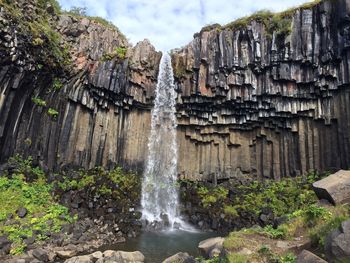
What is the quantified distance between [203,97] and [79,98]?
9367mm

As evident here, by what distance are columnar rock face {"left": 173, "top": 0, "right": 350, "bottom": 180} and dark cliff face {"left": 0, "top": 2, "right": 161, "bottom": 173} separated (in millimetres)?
3574

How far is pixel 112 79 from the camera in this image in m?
23.7

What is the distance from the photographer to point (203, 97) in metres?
24.6

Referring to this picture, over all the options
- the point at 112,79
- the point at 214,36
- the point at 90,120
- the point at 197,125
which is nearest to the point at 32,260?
the point at 90,120

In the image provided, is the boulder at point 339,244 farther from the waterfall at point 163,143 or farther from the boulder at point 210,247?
the waterfall at point 163,143

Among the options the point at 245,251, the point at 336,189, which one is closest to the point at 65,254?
the point at 245,251

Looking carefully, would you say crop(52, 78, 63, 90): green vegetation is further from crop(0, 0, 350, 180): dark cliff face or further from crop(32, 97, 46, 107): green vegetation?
crop(32, 97, 46, 107): green vegetation

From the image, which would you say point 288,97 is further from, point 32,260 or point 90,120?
point 32,260

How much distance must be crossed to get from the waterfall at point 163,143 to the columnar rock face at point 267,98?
0.71 m

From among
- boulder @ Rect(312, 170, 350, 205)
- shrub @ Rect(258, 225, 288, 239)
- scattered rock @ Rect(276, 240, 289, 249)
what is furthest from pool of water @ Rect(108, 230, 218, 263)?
boulder @ Rect(312, 170, 350, 205)

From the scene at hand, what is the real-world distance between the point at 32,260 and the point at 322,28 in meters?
22.7

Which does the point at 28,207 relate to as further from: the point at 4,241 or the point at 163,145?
the point at 163,145

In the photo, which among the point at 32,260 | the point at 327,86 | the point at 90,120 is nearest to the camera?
the point at 32,260

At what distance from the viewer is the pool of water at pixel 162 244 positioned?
14.8 m
